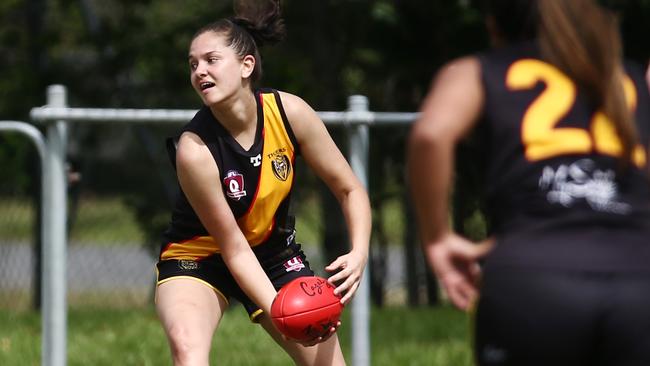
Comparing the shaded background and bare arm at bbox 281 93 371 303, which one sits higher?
bare arm at bbox 281 93 371 303

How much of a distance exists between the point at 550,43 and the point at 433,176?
0.42 metres

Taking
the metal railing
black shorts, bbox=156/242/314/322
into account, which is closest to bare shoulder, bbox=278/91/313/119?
black shorts, bbox=156/242/314/322

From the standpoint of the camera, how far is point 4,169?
10242mm

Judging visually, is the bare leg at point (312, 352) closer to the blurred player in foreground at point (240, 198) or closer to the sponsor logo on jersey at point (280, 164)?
the blurred player in foreground at point (240, 198)

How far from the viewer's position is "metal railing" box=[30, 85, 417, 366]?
5992mm

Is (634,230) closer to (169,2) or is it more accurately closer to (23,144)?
(23,144)

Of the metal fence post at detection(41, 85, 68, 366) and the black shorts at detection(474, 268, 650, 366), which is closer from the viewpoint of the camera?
the black shorts at detection(474, 268, 650, 366)

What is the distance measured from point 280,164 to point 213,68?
0.44m

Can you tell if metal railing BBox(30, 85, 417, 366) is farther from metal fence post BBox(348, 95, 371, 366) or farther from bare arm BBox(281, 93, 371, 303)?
bare arm BBox(281, 93, 371, 303)

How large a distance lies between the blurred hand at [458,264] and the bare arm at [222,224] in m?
1.36

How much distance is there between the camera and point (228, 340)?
7.92 meters

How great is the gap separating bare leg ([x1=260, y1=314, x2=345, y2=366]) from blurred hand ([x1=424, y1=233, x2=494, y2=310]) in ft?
5.36

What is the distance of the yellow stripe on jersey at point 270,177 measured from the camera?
4.65m

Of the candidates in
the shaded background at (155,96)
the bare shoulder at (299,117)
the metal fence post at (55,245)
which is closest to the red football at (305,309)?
the bare shoulder at (299,117)
